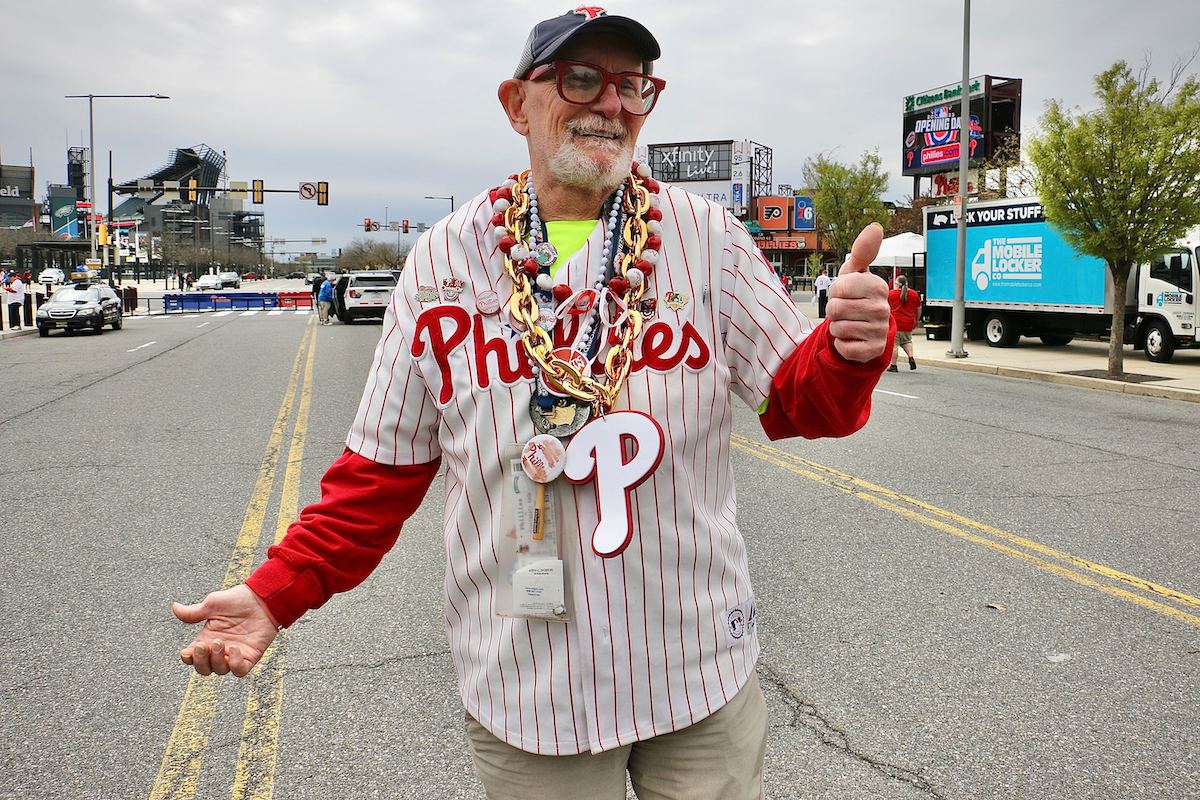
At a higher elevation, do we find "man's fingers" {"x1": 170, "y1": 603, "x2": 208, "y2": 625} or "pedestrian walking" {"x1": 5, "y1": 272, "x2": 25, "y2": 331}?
"pedestrian walking" {"x1": 5, "y1": 272, "x2": 25, "y2": 331}

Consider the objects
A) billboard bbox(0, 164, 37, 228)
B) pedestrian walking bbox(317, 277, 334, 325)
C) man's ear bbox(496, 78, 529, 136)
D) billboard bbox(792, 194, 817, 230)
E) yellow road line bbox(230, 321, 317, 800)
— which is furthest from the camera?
billboard bbox(0, 164, 37, 228)

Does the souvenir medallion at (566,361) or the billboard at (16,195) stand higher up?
the billboard at (16,195)

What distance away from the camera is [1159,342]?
17328 mm

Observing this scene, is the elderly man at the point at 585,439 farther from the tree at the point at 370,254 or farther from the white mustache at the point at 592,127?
the tree at the point at 370,254

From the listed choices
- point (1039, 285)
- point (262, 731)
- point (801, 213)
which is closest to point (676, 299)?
point (262, 731)

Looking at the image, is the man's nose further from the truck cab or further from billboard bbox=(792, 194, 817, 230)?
billboard bbox=(792, 194, 817, 230)

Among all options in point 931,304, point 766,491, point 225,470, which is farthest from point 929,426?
point 931,304

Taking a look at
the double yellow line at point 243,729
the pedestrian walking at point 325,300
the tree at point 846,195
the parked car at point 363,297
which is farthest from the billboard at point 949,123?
the double yellow line at point 243,729

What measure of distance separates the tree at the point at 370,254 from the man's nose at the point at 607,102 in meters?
114

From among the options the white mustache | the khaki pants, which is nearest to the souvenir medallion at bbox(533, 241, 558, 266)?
the white mustache

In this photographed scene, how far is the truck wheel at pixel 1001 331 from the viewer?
21.2 metres

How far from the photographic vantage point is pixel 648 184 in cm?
190

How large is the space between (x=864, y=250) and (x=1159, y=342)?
18.5 m

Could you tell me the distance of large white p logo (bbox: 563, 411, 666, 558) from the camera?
1569 millimetres
